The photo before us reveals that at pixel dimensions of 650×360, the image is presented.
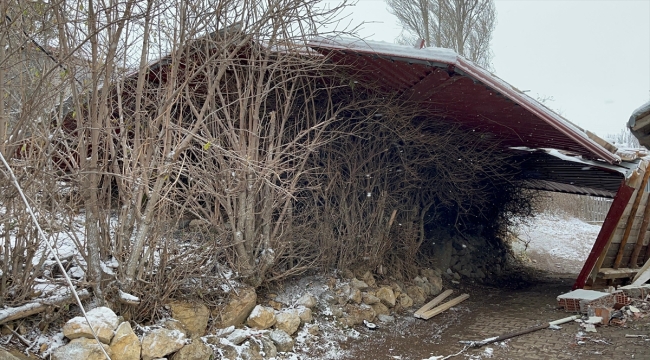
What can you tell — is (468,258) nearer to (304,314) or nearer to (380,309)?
(380,309)

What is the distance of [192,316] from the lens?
4.90m

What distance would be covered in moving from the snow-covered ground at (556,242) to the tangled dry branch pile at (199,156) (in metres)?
7.41

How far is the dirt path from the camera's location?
570 centimetres

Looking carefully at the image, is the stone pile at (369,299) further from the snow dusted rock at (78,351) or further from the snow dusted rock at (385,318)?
the snow dusted rock at (78,351)

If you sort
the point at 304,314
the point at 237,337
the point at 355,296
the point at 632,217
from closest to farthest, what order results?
the point at 237,337 < the point at 304,314 < the point at 355,296 < the point at 632,217

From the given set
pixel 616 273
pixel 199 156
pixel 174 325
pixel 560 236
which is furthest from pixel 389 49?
pixel 560 236

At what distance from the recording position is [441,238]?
11688 mm

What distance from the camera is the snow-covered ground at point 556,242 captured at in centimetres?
1675

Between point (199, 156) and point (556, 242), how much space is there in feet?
62.7

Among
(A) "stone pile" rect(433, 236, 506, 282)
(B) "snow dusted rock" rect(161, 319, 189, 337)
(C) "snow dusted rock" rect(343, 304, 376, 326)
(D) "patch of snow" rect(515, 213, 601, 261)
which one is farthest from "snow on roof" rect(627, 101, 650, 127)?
(D) "patch of snow" rect(515, 213, 601, 261)

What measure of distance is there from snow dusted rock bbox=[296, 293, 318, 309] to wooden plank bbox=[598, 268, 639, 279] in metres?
5.49

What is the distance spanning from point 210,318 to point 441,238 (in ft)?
25.1

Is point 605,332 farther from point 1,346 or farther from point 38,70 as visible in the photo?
point 38,70

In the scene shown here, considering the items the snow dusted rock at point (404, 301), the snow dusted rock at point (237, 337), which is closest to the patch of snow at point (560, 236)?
the snow dusted rock at point (404, 301)
